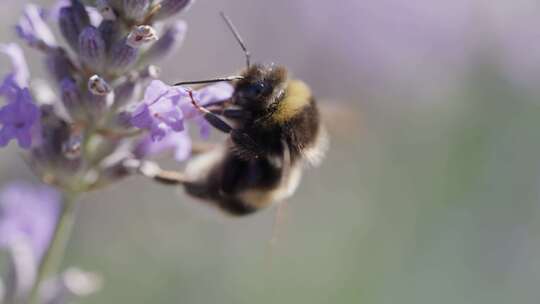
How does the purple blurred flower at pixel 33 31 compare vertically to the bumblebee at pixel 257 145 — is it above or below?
below

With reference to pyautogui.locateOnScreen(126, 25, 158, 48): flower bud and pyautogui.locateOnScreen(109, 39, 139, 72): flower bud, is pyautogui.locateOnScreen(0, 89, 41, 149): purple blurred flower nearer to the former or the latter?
pyautogui.locateOnScreen(109, 39, 139, 72): flower bud

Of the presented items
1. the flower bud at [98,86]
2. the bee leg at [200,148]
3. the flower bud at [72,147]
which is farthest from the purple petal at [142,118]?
the bee leg at [200,148]

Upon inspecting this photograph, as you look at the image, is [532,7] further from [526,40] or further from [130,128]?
[130,128]

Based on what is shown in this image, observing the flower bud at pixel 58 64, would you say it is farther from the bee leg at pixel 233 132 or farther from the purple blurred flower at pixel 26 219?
the purple blurred flower at pixel 26 219

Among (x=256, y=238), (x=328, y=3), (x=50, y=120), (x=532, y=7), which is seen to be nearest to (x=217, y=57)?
(x=328, y=3)

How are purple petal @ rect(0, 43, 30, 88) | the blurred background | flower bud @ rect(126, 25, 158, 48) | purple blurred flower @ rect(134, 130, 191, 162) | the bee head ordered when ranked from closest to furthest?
1. flower bud @ rect(126, 25, 158, 48)
2. purple petal @ rect(0, 43, 30, 88)
3. the bee head
4. purple blurred flower @ rect(134, 130, 191, 162)
5. the blurred background

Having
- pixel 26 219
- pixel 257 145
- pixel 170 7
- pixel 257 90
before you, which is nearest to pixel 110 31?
pixel 170 7

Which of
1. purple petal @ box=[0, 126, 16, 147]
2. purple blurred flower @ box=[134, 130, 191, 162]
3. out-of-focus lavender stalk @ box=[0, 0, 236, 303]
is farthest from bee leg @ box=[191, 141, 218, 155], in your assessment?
purple petal @ box=[0, 126, 16, 147]
